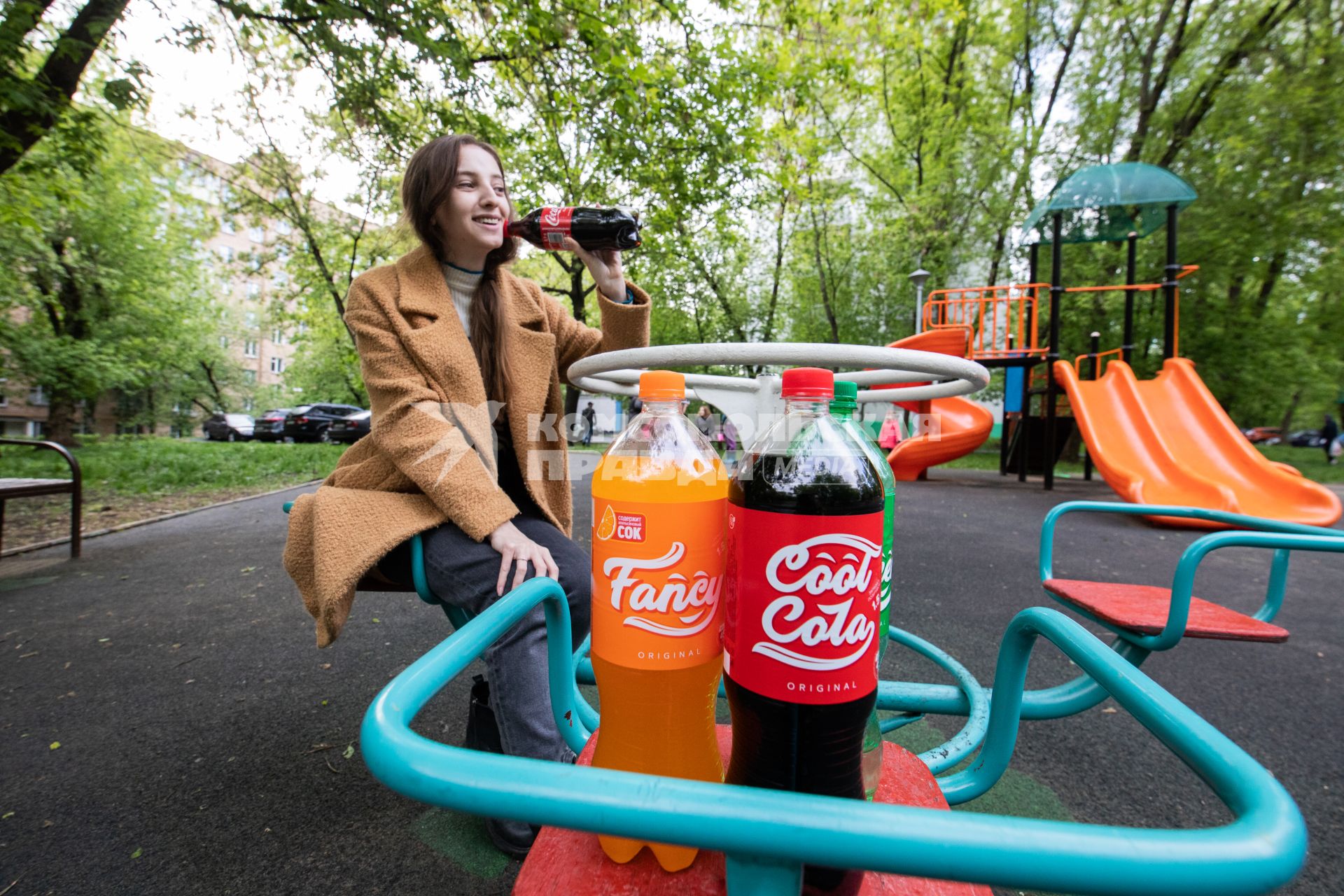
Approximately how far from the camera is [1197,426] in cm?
659

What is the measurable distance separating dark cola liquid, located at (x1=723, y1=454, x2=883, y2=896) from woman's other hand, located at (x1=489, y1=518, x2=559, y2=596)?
0.61 m

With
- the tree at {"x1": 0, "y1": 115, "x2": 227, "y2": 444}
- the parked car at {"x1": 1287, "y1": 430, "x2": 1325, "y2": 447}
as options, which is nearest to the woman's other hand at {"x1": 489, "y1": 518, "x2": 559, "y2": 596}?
the tree at {"x1": 0, "y1": 115, "x2": 227, "y2": 444}

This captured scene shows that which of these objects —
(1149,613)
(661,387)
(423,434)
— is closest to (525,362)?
(423,434)

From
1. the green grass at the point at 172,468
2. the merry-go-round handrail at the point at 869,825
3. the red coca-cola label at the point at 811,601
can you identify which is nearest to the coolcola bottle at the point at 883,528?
the red coca-cola label at the point at 811,601

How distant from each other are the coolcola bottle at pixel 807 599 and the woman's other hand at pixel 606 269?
919 millimetres

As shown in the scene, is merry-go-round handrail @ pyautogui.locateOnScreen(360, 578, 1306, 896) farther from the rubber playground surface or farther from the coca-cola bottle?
the rubber playground surface

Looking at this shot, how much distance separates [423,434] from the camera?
1406mm

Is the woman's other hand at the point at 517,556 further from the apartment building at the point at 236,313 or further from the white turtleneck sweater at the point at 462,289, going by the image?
the apartment building at the point at 236,313

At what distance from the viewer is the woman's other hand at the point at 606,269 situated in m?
1.48

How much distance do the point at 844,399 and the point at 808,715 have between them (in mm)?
427

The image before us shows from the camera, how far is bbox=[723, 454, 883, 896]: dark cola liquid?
0.66m

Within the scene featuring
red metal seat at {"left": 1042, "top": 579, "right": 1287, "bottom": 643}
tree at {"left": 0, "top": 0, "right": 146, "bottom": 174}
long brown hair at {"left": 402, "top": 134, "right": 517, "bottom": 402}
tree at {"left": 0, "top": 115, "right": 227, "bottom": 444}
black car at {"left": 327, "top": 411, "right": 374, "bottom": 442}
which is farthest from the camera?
black car at {"left": 327, "top": 411, "right": 374, "bottom": 442}

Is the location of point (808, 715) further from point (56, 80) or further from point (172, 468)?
point (172, 468)

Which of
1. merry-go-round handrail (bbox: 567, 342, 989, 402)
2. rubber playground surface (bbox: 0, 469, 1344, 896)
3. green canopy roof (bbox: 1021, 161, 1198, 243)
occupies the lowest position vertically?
rubber playground surface (bbox: 0, 469, 1344, 896)
